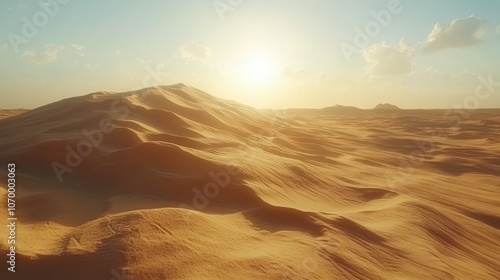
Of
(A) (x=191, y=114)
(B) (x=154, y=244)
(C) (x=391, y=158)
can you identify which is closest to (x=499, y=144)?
(C) (x=391, y=158)

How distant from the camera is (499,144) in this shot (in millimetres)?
11789

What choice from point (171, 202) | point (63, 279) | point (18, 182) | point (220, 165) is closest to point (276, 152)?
point (220, 165)

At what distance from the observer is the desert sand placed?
2.43m

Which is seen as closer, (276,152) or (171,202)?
(171,202)

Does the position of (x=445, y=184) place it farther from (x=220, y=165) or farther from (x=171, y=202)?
(x=171, y=202)

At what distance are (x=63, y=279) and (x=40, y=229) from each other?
0.96 m

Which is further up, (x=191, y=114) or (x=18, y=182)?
(x=191, y=114)

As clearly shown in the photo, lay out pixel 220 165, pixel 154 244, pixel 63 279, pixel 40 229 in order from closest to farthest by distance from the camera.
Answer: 1. pixel 63 279
2. pixel 154 244
3. pixel 40 229
4. pixel 220 165

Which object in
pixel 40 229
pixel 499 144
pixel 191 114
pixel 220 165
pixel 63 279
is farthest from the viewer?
pixel 499 144

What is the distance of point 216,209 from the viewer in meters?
3.73

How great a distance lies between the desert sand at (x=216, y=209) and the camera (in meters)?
2.43

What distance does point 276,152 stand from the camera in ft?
24.0

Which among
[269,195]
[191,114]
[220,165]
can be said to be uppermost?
[191,114]

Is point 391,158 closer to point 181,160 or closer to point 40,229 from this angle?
point 181,160
